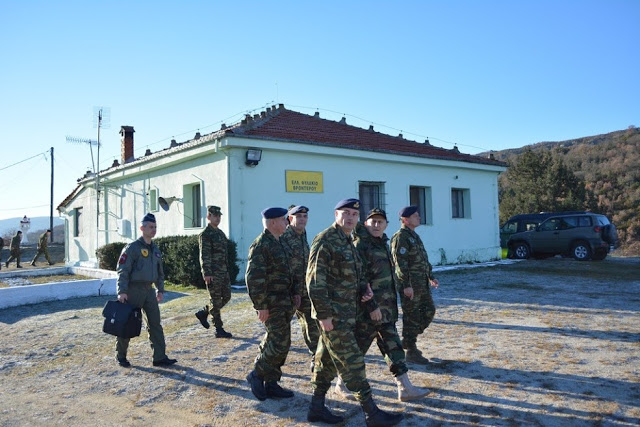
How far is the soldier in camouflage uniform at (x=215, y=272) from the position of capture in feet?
21.9

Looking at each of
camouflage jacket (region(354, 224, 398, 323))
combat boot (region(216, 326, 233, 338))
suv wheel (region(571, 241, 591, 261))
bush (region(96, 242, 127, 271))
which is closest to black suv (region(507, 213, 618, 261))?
suv wheel (region(571, 241, 591, 261))

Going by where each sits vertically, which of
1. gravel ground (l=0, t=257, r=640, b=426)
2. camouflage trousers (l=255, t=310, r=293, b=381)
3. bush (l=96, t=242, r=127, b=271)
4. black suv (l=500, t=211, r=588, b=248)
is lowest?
gravel ground (l=0, t=257, r=640, b=426)

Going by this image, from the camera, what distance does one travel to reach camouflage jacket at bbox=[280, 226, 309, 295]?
15.7 feet

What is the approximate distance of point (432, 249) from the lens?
16.1 meters

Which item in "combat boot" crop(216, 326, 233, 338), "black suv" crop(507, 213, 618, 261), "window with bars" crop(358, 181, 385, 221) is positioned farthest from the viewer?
"black suv" crop(507, 213, 618, 261)

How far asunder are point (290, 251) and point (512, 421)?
235cm

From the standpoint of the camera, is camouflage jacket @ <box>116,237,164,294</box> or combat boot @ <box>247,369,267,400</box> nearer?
combat boot @ <box>247,369,267,400</box>

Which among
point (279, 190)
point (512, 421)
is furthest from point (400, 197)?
point (512, 421)

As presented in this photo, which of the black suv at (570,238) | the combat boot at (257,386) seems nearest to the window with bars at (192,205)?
the combat boot at (257,386)

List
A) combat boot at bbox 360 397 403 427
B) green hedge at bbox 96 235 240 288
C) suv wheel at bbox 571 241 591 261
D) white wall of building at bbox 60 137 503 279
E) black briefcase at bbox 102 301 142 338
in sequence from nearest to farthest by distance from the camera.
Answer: combat boot at bbox 360 397 403 427 → black briefcase at bbox 102 301 142 338 → green hedge at bbox 96 235 240 288 → white wall of building at bbox 60 137 503 279 → suv wheel at bbox 571 241 591 261

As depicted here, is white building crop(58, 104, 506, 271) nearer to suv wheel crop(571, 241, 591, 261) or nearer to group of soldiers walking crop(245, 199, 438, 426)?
suv wheel crop(571, 241, 591, 261)

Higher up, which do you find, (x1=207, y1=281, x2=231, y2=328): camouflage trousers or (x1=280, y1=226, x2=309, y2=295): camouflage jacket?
(x1=280, y1=226, x2=309, y2=295): camouflage jacket

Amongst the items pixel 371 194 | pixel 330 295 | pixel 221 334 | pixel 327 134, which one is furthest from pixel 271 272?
pixel 371 194

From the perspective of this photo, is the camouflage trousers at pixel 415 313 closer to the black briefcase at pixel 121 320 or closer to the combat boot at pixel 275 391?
the combat boot at pixel 275 391
